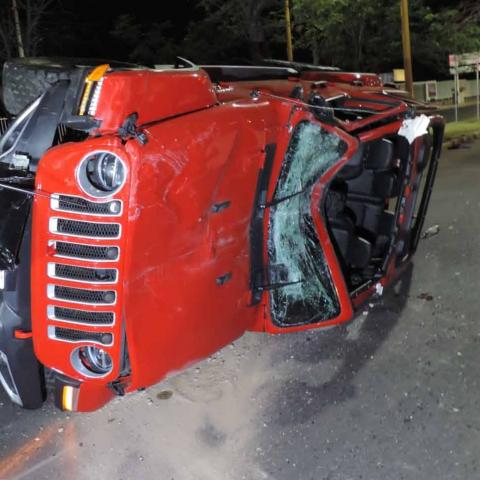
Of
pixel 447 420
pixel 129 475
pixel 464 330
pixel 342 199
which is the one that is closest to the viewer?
pixel 129 475

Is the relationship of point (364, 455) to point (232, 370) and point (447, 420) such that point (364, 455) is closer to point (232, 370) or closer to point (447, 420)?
point (447, 420)

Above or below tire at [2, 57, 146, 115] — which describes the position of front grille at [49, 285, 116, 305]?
below

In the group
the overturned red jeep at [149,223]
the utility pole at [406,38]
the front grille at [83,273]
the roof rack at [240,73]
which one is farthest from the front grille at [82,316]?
the utility pole at [406,38]

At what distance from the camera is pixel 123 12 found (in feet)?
122

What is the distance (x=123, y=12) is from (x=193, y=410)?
3767 centimetres

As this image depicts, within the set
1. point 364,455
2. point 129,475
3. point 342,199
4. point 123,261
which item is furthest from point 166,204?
point 342,199

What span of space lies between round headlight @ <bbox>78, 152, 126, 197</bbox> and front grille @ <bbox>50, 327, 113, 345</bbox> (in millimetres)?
593

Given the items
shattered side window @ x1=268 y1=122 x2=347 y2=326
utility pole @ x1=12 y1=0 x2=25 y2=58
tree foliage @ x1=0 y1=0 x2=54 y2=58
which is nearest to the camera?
shattered side window @ x1=268 y1=122 x2=347 y2=326

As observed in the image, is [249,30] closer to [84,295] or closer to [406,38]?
[406,38]

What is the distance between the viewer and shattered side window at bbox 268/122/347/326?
10.7 ft

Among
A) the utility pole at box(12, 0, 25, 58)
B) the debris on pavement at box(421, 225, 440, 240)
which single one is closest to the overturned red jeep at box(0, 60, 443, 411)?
the debris on pavement at box(421, 225, 440, 240)

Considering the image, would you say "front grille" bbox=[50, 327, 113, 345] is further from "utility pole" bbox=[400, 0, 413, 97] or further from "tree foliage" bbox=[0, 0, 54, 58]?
"tree foliage" bbox=[0, 0, 54, 58]

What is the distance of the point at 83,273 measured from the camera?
7.89 ft

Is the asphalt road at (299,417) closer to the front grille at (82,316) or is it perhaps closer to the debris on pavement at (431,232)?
the front grille at (82,316)
